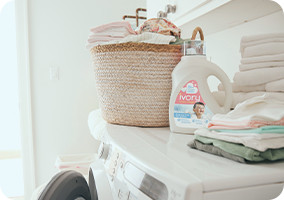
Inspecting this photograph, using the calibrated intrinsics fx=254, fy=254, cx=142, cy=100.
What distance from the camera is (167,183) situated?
1.03 ft

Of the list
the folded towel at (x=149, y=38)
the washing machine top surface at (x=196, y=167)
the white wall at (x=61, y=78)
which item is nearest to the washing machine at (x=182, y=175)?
the washing machine top surface at (x=196, y=167)

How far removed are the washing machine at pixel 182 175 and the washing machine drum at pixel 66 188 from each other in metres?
0.17

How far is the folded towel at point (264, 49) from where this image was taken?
65 centimetres

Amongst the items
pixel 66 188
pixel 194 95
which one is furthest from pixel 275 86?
pixel 66 188

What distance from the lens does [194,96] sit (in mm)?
628

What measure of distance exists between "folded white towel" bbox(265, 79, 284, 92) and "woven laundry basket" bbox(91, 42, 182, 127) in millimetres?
256

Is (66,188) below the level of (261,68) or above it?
below

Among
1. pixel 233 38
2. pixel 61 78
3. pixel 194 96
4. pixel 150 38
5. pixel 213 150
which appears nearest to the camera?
pixel 213 150

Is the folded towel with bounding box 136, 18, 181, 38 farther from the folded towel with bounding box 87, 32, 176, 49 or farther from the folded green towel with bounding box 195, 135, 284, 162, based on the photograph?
the folded green towel with bounding box 195, 135, 284, 162

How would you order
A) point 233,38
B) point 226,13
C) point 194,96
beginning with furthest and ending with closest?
point 233,38 < point 226,13 < point 194,96

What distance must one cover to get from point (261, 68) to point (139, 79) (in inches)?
13.1

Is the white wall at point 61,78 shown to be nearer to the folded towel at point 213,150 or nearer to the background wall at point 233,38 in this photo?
the background wall at point 233,38

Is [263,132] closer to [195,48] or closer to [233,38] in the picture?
[195,48]

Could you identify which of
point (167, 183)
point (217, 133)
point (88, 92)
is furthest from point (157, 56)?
point (88, 92)
